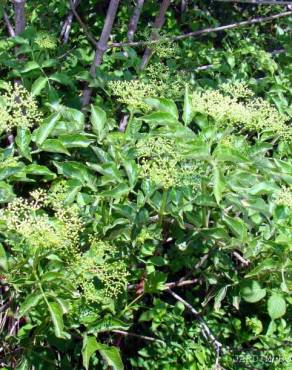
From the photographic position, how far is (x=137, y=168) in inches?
68.1

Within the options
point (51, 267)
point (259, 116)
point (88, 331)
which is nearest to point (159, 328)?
point (88, 331)

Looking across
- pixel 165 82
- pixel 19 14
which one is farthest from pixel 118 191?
pixel 19 14

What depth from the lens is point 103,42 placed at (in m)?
2.34

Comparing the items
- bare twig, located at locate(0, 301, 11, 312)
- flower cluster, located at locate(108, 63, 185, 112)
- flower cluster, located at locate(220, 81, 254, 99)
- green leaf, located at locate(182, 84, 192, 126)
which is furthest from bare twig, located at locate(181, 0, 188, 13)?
bare twig, located at locate(0, 301, 11, 312)

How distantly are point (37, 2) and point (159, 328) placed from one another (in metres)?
1.60

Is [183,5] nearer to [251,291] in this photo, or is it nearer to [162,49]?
[162,49]

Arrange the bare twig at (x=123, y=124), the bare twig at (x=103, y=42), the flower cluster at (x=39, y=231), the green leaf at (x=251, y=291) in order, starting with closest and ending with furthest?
the flower cluster at (x=39, y=231) → the green leaf at (x=251, y=291) → the bare twig at (x=103, y=42) → the bare twig at (x=123, y=124)

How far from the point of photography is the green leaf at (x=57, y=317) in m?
1.55

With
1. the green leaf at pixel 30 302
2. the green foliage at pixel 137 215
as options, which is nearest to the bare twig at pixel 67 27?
the green foliage at pixel 137 215

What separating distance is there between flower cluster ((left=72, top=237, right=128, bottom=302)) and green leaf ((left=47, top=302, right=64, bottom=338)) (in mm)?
124

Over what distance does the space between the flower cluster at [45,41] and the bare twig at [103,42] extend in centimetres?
18

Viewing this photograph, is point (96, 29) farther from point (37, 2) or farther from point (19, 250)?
point (19, 250)

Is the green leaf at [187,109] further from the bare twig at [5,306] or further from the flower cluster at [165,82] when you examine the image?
the bare twig at [5,306]

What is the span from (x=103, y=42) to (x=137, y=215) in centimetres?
87
